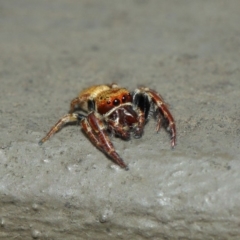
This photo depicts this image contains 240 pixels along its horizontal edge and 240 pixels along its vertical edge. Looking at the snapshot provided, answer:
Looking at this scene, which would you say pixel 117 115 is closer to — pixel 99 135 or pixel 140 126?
pixel 140 126

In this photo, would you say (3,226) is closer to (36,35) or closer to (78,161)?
(78,161)

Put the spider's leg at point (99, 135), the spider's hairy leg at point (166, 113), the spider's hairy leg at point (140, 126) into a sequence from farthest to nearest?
the spider's hairy leg at point (140, 126) < the spider's hairy leg at point (166, 113) < the spider's leg at point (99, 135)

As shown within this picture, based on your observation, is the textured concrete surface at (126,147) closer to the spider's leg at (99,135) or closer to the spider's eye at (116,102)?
the spider's leg at (99,135)

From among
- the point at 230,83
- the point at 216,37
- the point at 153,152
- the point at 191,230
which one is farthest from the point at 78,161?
the point at 216,37

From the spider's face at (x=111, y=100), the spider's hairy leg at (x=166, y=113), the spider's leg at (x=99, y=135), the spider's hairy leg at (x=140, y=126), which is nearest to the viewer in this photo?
the spider's leg at (x=99, y=135)

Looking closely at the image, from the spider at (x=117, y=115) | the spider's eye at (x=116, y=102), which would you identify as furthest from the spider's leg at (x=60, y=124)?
the spider's eye at (x=116, y=102)

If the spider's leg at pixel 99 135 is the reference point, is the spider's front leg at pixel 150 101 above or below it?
above
